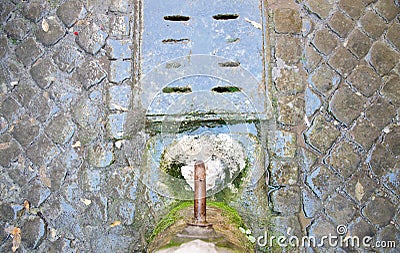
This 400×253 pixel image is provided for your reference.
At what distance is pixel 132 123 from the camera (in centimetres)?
267

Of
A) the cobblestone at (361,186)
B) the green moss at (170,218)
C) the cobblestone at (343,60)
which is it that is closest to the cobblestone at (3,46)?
the green moss at (170,218)

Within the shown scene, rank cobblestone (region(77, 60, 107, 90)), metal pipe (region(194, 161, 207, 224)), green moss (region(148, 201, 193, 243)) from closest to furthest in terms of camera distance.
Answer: metal pipe (region(194, 161, 207, 224)) < green moss (region(148, 201, 193, 243)) < cobblestone (region(77, 60, 107, 90))

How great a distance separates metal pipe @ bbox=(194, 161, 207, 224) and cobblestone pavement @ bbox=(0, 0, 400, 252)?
675 millimetres

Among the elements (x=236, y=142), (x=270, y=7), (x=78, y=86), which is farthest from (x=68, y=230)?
(x=270, y=7)

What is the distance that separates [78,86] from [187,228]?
1271 mm

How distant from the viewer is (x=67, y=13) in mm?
2756

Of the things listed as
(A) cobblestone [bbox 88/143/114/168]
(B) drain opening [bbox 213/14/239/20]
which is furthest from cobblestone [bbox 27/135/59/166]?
(B) drain opening [bbox 213/14/239/20]

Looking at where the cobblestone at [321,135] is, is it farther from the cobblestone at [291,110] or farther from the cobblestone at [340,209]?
the cobblestone at [340,209]

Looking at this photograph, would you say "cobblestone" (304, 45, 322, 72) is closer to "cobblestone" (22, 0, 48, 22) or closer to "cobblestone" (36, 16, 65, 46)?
"cobblestone" (36, 16, 65, 46)

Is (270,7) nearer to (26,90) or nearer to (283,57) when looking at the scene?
(283,57)

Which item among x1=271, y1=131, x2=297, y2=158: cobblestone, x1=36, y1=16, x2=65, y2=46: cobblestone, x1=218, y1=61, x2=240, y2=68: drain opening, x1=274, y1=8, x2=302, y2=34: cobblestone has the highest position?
x1=274, y1=8, x2=302, y2=34: cobblestone

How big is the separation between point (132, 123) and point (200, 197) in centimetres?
86

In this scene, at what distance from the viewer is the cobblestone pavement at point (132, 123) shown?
Result: 2619mm

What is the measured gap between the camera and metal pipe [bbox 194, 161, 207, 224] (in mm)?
1902
